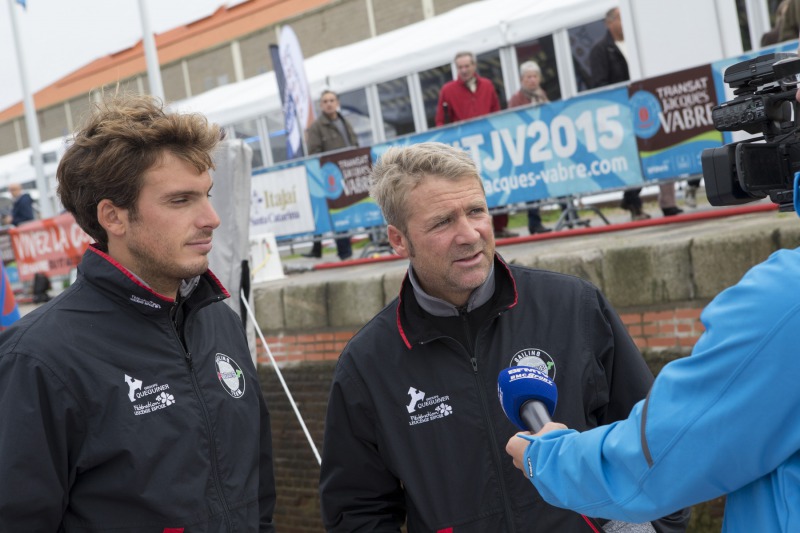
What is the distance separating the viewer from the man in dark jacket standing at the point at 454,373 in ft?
9.22

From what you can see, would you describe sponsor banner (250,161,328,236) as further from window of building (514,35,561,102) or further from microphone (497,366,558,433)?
microphone (497,366,558,433)

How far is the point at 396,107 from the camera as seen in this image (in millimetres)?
16953

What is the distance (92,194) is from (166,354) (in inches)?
20.8

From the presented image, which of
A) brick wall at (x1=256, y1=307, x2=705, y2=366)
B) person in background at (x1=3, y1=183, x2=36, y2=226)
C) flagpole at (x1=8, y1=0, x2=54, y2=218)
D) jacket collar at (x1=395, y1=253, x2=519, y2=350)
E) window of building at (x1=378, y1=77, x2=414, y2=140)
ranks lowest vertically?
brick wall at (x1=256, y1=307, x2=705, y2=366)

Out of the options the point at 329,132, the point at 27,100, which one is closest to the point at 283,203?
the point at 329,132

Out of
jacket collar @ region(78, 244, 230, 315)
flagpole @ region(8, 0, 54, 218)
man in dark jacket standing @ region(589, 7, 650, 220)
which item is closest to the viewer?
jacket collar @ region(78, 244, 230, 315)

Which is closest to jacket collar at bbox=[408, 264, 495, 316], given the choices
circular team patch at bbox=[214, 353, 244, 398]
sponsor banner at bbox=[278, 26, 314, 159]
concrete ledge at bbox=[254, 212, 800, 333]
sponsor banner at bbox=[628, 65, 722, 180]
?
circular team patch at bbox=[214, 353, 244, 398]

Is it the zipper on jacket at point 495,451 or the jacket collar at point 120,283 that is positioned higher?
the jacket collar at point 120,283

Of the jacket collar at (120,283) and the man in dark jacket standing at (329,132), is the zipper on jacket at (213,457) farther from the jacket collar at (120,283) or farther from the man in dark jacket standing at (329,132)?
the man in dark jacket standing at (329,132)

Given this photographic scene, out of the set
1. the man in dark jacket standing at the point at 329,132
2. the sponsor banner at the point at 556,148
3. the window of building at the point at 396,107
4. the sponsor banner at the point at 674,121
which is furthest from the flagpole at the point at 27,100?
the sponsor banner at the point at 674,121

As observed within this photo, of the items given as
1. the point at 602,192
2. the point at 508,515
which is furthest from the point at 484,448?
the point at 602,192

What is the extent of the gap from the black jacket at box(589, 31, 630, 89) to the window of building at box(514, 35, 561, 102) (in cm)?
378

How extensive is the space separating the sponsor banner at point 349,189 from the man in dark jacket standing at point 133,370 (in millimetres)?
9232

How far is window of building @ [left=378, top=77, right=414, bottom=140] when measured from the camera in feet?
55.2
